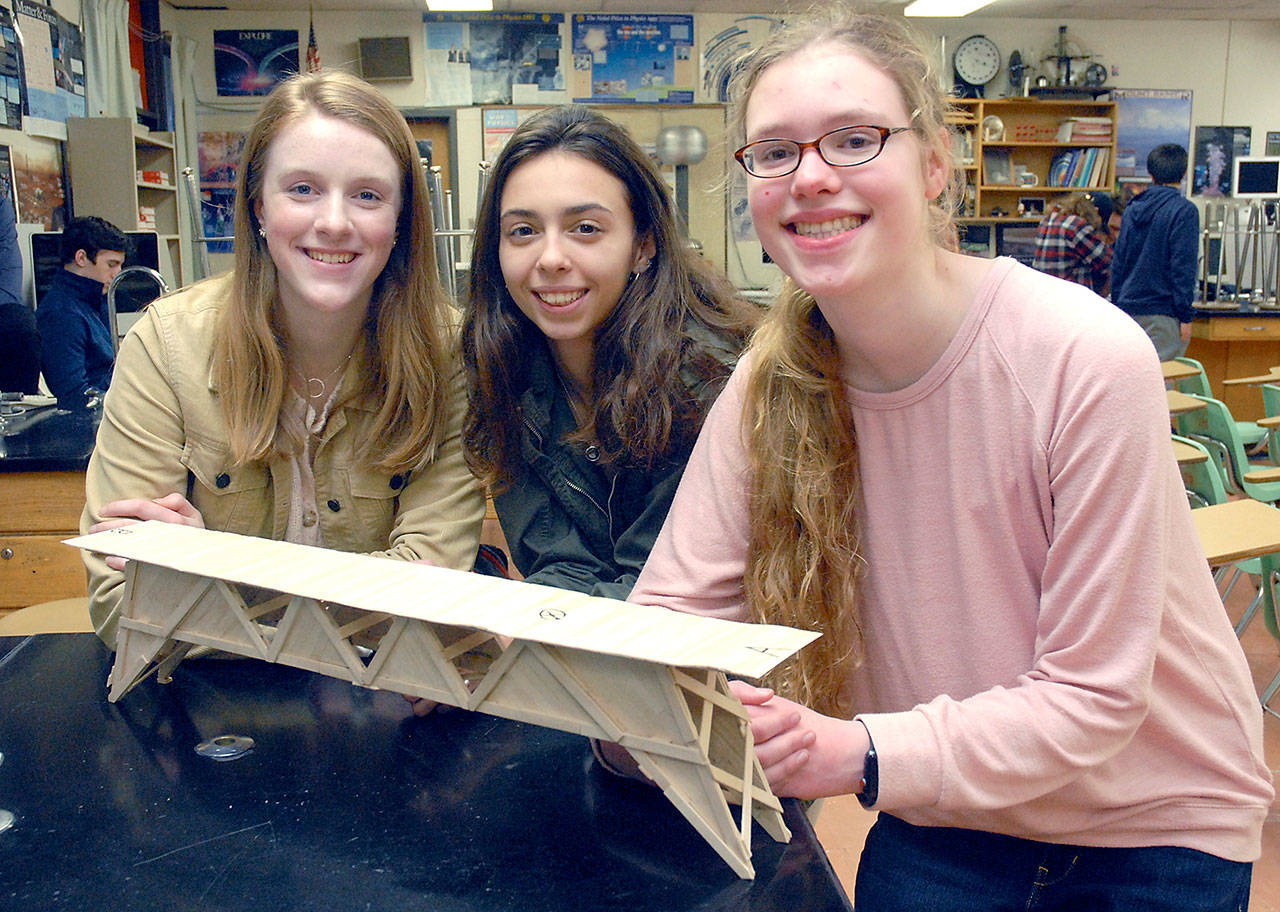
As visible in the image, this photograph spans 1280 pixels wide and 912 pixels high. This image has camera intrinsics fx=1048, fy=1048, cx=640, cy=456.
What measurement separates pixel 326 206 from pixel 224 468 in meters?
0.41

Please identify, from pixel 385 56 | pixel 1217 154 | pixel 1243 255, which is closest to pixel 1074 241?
pixel 1243 255

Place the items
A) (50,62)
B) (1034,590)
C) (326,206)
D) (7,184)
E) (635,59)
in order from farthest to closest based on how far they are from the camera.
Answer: (635,59)
(50,62)
(7,184)
(326,206)
(1034,590)

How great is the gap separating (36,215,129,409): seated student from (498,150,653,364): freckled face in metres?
2.43

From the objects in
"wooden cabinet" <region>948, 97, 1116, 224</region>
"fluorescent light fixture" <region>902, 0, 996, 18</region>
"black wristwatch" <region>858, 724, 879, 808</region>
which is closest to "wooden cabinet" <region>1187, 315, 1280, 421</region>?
"wooden cabinet" <region>948, 97, 1116, 224</region>

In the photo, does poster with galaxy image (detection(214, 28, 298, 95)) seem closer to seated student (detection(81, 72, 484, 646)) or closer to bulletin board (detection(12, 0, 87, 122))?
bulletin board (detection(12, 0, 87, 122))

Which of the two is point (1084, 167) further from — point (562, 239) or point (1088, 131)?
point (562, 239)

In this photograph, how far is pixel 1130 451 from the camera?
2.98ft

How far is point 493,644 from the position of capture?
95 centimetres

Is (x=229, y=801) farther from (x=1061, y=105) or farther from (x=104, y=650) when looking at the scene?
(x=1061, y=105)

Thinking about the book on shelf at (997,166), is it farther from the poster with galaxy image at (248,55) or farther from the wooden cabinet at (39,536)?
the wooden cabinet at (39,536)

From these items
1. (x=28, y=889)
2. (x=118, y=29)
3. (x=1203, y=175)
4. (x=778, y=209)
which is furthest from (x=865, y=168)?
(x=1203, y=175)

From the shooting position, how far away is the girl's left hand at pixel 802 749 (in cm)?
90

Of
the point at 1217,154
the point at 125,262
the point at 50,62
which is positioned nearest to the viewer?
the point at 125,262

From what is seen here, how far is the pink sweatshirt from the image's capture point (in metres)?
0.91
